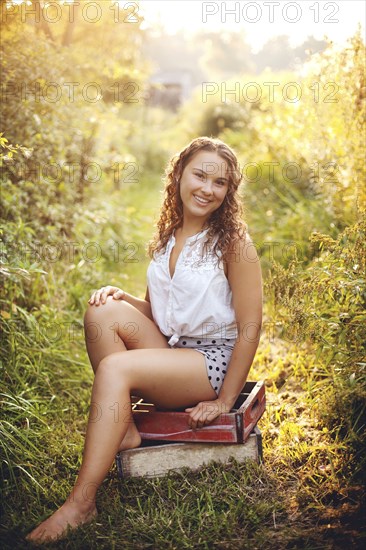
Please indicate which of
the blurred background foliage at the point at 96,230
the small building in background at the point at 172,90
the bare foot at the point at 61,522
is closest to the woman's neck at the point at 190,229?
the blurred background foliage at the point at 96,230

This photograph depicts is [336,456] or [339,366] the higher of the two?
[339,366]

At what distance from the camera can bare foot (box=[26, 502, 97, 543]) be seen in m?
1.96

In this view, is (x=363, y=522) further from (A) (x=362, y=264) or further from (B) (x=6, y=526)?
(B) (x=6, y=526)

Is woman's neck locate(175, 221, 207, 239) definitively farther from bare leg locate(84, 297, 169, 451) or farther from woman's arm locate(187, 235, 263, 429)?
bare leg locate(84, 297, 169, 451)

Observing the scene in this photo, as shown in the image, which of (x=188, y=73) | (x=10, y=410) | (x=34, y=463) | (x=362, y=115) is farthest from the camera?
(x=188, y=73)

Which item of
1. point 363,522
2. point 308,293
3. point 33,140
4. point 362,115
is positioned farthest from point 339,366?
point 33,140

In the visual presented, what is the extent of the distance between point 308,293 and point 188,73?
36440mm

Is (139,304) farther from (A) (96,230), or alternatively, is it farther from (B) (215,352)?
(A) (96,230)

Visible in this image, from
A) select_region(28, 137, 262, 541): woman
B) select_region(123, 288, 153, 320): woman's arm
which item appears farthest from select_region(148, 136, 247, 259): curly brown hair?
select_region(123, 288, 153, 320): woman's arm

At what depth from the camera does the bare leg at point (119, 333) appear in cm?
238

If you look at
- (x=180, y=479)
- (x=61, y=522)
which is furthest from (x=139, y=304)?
(x=61, y=522)

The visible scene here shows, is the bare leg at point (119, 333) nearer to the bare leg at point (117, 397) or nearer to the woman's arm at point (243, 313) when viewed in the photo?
the bare leg at point (117, 397)

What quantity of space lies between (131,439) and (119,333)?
44 cm

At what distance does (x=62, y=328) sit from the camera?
346 centimetres
